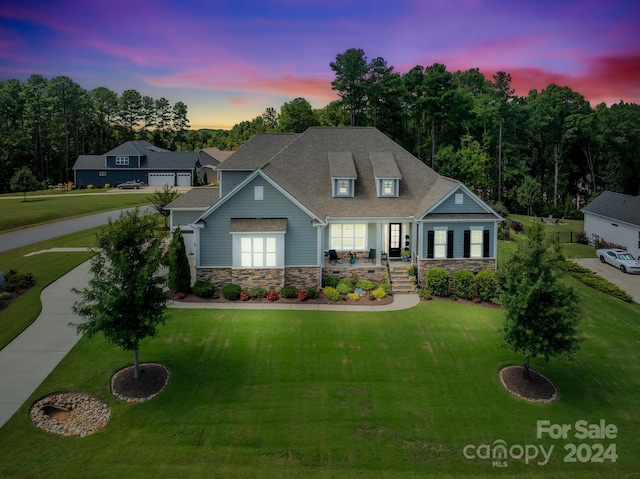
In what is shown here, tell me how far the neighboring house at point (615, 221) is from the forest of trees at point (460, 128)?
11.0 metres

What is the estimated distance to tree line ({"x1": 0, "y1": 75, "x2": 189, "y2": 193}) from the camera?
254 feet

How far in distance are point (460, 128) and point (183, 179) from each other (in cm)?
4443

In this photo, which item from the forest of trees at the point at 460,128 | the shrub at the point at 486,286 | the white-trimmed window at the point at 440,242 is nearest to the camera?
the shrub at the point at 486,286

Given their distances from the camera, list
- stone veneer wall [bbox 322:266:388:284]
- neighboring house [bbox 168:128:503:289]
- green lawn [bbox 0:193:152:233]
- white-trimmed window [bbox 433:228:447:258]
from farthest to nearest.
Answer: green lawn [bbox 0:193:152:233]
white-trimmed window [bbox 433:228:447:258]
stone veneer wall [bbox 322:266:388:284]
neighboring house [bbox 168:128:503:289]

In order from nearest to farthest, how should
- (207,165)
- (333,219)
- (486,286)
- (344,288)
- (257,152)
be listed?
(344,288), (486,286), (333,219), (257,152), (207,165)

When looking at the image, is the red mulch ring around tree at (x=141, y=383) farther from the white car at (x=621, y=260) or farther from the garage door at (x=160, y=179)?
the garage door at (x=160, y=179)

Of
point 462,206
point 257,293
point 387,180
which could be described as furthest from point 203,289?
point 462,206

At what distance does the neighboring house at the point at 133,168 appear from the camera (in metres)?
74.1

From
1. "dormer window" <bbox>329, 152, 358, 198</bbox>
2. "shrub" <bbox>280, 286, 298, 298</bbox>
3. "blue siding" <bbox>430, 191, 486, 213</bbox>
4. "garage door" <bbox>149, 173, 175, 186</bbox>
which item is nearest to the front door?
"blue siding" <bbox>430, 191, 486, 213</bbox>

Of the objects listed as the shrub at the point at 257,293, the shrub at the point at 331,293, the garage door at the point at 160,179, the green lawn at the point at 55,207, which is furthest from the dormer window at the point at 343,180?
the garage door at the point at 160,179

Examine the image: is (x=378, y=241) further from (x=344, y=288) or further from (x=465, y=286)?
(x=465, y=286)

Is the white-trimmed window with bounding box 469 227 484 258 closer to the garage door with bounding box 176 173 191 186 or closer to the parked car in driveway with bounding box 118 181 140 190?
the garage door with bounding box 176 173 191 186

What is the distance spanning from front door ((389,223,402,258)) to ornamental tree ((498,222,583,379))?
12820 millimetres

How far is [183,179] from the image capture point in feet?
248
